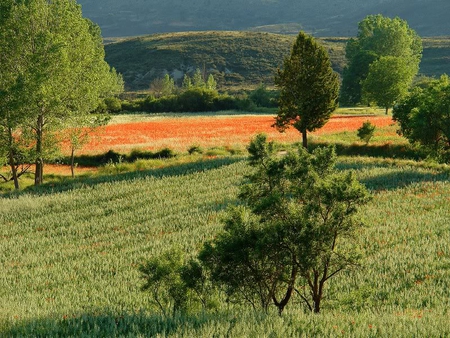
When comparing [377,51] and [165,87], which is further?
[165,87]

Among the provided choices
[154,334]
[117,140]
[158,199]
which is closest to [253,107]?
[117,140]

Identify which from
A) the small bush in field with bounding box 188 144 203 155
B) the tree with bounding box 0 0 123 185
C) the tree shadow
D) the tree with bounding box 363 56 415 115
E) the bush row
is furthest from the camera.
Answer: the bush row

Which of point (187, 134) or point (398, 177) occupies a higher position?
point (187, 134)

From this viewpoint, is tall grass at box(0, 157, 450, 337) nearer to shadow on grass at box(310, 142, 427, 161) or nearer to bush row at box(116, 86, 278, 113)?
shadow on grass at box(310, 142, 427, 161)

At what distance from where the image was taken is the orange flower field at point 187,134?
1729 inches

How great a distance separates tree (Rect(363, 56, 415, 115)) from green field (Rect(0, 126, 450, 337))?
124 ft

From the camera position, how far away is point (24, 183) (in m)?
35.8

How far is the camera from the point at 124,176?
1273 inches

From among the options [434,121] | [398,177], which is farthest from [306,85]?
[398,177]

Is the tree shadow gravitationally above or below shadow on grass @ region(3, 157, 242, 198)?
above

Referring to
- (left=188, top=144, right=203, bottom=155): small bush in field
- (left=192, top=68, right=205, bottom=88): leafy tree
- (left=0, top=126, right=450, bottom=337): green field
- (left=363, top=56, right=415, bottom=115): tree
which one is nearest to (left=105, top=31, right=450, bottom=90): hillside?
(left=192, top=68, right=205, bottom=88): leafy tree

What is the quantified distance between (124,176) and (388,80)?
46.8m

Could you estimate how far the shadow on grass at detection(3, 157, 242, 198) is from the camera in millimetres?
29938

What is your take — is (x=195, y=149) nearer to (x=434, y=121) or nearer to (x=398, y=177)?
(x=398, y=177)
